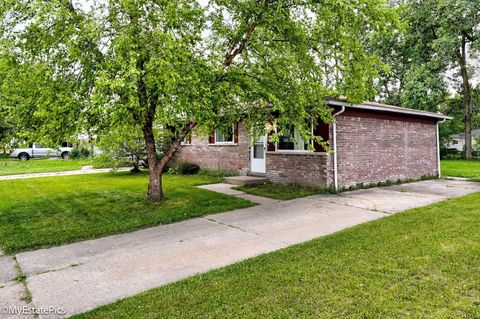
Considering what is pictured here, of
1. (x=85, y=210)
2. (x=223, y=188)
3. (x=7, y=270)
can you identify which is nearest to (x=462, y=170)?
(x=223, y=188)

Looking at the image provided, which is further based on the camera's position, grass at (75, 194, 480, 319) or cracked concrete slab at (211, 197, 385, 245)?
cracked concrete slab at (211, 197, 385, 245)

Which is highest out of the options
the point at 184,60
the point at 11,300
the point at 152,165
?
the point at 184,60

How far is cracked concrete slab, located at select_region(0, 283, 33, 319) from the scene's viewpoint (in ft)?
10.0

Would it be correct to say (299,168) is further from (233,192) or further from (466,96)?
(466,96)

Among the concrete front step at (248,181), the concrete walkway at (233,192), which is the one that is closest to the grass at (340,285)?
the concrete walkway at (233,192)

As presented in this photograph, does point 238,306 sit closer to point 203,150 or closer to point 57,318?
point 57,318

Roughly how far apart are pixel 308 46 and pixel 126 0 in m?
3.99

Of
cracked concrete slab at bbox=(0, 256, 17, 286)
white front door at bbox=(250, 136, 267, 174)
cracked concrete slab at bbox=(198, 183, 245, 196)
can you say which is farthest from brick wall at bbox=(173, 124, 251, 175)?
cracked concrete slab at bbox=(0, 256, 17, 286)

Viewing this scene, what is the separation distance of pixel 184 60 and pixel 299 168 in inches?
222

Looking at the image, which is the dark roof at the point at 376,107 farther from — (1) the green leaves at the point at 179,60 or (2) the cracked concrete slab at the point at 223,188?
(2) the cracked concrete slab at the point at 223,188

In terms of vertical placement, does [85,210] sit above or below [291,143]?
below

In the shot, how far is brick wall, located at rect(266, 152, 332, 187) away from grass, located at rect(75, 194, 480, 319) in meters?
4.60

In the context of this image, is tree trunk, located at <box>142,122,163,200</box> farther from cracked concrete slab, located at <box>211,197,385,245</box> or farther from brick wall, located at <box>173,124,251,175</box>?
brick wall, located at <box>173,124,251,175</box>

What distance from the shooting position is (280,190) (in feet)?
32.2
